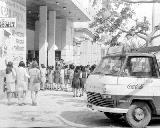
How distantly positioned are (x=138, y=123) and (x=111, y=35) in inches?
446

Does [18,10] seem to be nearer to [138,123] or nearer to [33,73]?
[33,73]

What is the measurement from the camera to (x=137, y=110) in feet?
34.1

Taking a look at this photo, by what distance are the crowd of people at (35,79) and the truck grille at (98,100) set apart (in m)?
4.34

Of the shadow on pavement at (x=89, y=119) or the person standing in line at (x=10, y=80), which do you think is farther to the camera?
the person standing in line at (x=10, y=80)

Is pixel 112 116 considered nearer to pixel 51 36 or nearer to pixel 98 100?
pixel 98 100

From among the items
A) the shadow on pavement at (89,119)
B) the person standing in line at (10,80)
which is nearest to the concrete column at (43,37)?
the person standing in line at (10,80)

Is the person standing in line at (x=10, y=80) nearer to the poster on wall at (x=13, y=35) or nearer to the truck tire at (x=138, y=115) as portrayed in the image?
the poster on wall at (x=13, y=35)

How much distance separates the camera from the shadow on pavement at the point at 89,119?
1103cm

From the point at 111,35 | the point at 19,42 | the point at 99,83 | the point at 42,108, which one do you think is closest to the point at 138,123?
the point at 99,83

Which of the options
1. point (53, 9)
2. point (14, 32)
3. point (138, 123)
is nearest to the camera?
point (138, 123)

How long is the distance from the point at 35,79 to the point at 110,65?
15.0 feet

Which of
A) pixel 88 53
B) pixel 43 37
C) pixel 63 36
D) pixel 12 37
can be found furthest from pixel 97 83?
pixel 88 53

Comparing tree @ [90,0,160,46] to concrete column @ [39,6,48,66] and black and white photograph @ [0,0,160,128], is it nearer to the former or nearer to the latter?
black and white photograph @ [0,0,160,128]

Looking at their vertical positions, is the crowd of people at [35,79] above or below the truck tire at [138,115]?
above
